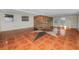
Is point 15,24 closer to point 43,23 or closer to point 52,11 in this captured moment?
point 43,23

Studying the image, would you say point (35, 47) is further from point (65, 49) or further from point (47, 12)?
point (47, 12)

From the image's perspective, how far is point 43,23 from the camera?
232cm

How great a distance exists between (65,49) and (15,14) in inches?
49.4

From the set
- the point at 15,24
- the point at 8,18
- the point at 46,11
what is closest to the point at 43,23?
the point at 46,11

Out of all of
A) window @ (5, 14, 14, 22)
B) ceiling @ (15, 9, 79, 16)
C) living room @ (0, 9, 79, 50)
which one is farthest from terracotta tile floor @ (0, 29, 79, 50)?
ceiling @ (15, 9, 79, 16)

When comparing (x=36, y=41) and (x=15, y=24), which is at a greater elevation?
(x=15, y=24)

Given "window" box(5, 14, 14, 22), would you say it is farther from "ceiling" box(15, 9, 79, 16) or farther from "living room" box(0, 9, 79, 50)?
"ceiling" box(15, 9, 79, 16)

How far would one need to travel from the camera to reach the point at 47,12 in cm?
227

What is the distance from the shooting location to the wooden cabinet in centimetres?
231

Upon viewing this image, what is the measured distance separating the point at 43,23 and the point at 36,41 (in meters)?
0.40

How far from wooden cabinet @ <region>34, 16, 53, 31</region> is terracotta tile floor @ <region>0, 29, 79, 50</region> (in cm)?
17

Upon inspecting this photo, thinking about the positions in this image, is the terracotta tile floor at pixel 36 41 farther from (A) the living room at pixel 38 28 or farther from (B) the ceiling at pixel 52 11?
(B) the ceiling at pixel 52 11

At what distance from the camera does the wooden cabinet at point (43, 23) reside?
2.31m
